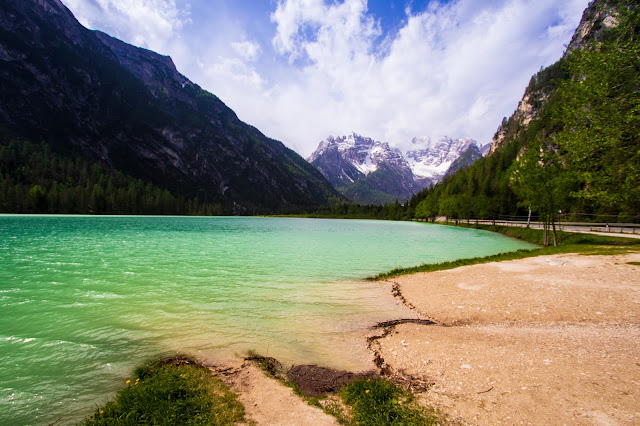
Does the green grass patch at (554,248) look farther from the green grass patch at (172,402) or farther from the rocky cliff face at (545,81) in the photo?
the rocky cliff face at (545,81)

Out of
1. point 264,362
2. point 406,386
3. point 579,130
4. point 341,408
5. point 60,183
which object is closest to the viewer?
point 341,408

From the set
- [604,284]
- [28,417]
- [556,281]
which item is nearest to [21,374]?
[28,417]

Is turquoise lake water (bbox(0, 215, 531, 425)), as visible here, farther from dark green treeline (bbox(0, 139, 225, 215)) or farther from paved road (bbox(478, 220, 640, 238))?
dark green treeline (bbox(0, 139, 225, 215))

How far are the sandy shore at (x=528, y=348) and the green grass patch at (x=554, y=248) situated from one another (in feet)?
18.7

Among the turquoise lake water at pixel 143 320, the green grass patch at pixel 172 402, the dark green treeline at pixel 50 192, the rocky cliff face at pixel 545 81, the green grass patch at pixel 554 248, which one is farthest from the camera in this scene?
the dark green treeline at pixel 50 192

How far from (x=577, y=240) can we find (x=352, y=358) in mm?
44290

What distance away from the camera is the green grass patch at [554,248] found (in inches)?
900

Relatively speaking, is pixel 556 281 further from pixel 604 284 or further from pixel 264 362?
pixel 264 362

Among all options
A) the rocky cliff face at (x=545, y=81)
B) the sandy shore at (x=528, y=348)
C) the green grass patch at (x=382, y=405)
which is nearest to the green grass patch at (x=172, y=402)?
the green grass patch at (x=382, y=405)

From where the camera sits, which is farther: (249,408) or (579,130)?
(579,130)

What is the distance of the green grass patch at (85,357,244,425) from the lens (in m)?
5.65

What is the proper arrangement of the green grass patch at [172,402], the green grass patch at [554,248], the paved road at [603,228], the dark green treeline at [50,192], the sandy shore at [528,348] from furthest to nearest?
the dark green treeline at [50,192] → the paved road at [603,228] → the green grass patch at [554,248] → the green grass patch at [172,402] → the sandy shore at [528,348]

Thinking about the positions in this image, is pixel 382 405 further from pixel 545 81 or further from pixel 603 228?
pixel 545 81

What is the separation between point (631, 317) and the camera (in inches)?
406
